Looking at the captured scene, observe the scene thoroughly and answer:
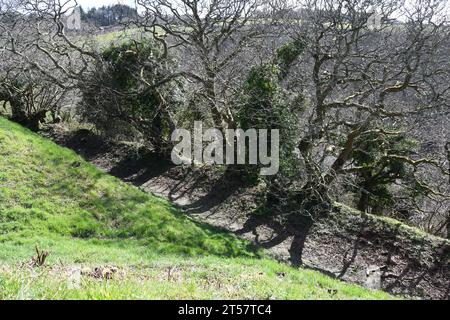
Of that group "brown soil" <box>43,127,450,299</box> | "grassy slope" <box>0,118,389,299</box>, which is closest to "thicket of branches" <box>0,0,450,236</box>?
"brown soil" <box>43,127,450,299</box>

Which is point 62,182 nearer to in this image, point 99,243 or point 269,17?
point 99,243

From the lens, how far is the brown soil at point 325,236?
31.4 ft

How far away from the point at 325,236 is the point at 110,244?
5534mm

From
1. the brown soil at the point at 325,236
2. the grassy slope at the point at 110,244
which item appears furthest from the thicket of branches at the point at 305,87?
the grassy slope at the point at 110,244

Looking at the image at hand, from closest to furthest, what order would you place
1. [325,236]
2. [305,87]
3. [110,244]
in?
[110,244] → [325,236] → [305,87]

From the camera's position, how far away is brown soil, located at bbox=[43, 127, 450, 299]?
377 inches

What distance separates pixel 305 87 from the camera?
12.7 m

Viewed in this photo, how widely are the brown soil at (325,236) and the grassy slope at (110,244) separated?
1102 millimetres

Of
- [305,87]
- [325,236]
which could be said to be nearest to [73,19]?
[305,87]

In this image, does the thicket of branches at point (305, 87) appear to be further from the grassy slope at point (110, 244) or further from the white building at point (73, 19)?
the grassy slope at point (110, 244)

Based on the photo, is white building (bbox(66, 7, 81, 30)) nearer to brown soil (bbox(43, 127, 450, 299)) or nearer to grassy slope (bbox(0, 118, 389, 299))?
grassy slope (bbox(0, 118, 389, 299))

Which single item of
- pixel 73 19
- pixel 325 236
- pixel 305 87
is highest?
pixel 73 19

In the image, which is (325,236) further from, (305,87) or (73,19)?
(73,19)

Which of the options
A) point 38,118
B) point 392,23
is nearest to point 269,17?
point 392,23
